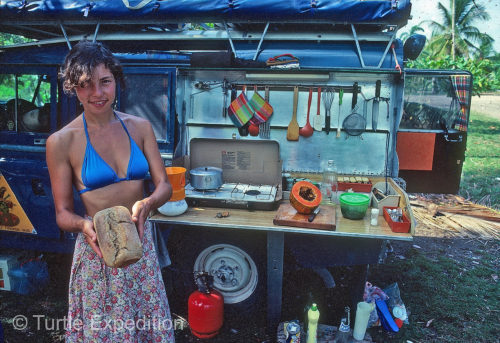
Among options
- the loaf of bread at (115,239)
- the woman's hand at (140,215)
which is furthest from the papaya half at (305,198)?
the loaf of bread at (115,239)

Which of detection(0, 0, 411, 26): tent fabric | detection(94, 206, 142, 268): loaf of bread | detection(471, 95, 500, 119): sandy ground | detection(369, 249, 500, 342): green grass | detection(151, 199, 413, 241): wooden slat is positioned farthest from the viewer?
detection(471, 95, 500, 119): sandy ground

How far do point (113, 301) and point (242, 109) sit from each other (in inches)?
91.2

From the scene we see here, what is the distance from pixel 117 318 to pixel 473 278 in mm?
4462

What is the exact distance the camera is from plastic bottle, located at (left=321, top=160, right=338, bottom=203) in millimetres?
3715

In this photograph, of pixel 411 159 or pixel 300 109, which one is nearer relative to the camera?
pixel 300 109

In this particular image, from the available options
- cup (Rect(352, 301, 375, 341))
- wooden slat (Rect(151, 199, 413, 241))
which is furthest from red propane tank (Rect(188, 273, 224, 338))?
cup (Rect(352, 301, 375, 341))

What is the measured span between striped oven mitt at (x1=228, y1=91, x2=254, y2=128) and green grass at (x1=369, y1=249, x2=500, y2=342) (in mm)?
2471

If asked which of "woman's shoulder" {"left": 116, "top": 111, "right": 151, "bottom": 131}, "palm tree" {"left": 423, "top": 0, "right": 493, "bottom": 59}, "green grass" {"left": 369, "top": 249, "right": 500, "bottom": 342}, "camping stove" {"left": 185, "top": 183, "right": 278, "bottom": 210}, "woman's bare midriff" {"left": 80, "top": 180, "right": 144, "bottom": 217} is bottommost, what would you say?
"green grass" {"left": 369, "top": 249, "right": 500, "bottom": 342}

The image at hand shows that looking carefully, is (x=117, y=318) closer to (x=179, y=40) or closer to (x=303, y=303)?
(x=303, y=303)

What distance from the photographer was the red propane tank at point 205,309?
339cm

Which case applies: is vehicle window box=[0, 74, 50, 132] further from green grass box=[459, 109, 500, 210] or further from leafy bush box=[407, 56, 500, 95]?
leafy bush box=[407, 56, 500, 95]

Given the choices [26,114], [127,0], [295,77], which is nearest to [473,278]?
[295,77]

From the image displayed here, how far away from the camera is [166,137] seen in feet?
12.9

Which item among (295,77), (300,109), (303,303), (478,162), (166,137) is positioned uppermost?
(295,77)
